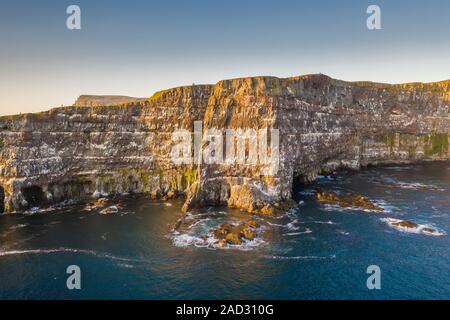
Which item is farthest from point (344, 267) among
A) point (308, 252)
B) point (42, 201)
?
point (42, 201)

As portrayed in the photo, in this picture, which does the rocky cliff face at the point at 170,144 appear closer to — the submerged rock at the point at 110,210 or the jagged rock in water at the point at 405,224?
the submerged rock at the point at 110,210

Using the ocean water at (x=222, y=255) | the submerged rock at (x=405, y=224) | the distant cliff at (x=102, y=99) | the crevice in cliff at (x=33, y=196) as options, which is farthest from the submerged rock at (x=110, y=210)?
the distant cliff at (x=102, y=99)

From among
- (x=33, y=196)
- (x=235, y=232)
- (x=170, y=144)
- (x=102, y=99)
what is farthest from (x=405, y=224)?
(x=102, y=99)

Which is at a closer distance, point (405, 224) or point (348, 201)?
point (405, 224)

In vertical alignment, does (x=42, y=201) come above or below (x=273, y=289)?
above

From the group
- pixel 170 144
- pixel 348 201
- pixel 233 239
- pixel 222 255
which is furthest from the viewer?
pixel 170 144

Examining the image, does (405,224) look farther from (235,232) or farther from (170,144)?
(170,144)
